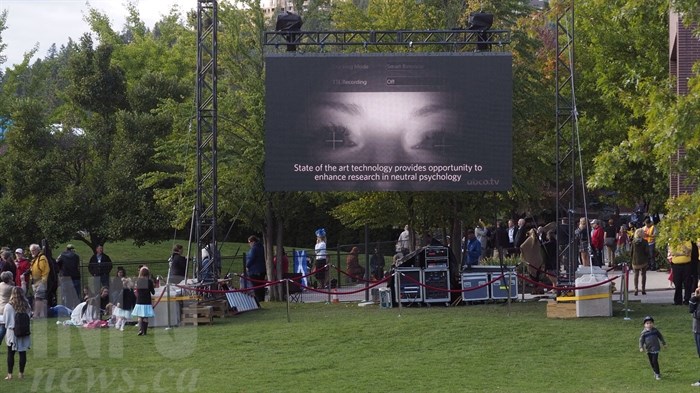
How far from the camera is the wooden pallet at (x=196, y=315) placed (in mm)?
24016

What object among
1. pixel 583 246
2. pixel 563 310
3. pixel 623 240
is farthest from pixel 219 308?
pixel 623 240

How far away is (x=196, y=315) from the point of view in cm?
2402

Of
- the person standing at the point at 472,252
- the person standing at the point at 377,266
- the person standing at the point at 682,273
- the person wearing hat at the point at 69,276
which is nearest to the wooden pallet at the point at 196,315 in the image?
the person wearing hat at the point at 69,276

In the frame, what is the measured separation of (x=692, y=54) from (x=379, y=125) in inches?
370

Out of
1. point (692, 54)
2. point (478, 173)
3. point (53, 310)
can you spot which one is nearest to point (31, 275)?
point (53, 310)

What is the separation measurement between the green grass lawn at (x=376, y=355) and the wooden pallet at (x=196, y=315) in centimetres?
35

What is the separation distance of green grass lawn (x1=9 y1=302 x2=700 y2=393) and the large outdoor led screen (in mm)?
2884

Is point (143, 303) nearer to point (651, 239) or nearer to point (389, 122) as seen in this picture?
point (389, 122)

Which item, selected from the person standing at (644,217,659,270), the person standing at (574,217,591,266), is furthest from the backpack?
the person standing at (574,217,591,266)

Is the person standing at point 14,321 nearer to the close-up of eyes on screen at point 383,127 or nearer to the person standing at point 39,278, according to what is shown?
the person standing at point 39,278

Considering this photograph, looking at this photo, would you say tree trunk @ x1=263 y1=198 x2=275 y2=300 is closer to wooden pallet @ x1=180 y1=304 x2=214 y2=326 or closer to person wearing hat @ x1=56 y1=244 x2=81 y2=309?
person wearing hat @ x1=56 y1=244 x2=81 y2=309

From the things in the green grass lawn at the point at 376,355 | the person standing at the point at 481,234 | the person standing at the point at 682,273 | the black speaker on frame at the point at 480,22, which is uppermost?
the black speaker on frame at the point at 480,22

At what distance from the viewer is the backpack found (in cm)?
1830

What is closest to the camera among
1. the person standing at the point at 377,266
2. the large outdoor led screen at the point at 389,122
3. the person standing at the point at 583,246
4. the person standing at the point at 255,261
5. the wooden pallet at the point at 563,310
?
the wooden pallet at the point at 563,310
